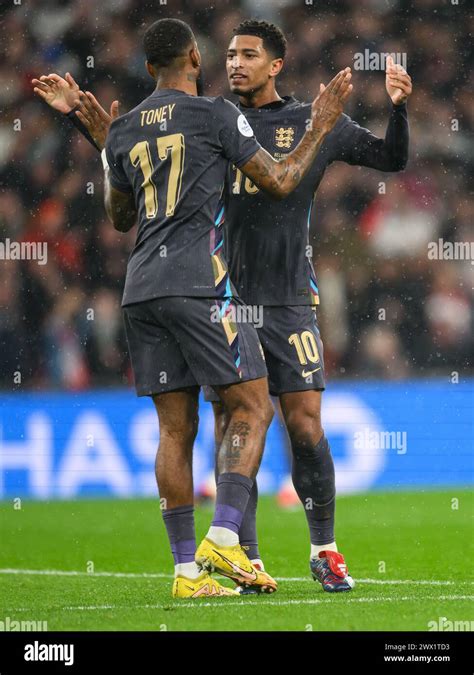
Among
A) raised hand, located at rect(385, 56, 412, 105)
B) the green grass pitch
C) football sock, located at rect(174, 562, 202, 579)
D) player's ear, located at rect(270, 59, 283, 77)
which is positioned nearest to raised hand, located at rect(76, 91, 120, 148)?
player's ear, located at rect(270, 59, 283, 77)

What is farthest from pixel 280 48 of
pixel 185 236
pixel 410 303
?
pixel 410 303

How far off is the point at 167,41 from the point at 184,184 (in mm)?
573

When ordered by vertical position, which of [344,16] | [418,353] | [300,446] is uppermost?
[344,16]

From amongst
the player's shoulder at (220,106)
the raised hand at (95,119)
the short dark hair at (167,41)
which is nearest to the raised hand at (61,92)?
the raised hand at (95,119)

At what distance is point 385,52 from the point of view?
13031 millimetres

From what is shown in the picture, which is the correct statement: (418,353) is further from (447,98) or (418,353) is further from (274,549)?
(274,549)

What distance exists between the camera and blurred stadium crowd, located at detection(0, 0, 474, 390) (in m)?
11.7

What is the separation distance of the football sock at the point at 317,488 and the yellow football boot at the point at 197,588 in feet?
2.25

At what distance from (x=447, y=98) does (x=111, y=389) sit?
467 cm

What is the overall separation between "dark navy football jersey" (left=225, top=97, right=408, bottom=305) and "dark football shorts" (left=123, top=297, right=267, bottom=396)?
0.59 meters

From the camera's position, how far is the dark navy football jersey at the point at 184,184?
5004mm

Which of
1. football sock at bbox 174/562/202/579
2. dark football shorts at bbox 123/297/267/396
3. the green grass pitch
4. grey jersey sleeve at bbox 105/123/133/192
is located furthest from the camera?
grey jersey sleeve at bbox 105/123/133/192

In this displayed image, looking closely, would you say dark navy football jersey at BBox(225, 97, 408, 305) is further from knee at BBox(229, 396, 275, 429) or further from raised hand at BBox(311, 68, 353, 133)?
knee at BBox(229, 396, 275, 429)

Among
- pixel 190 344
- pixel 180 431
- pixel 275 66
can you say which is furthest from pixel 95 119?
pixel 180 431
